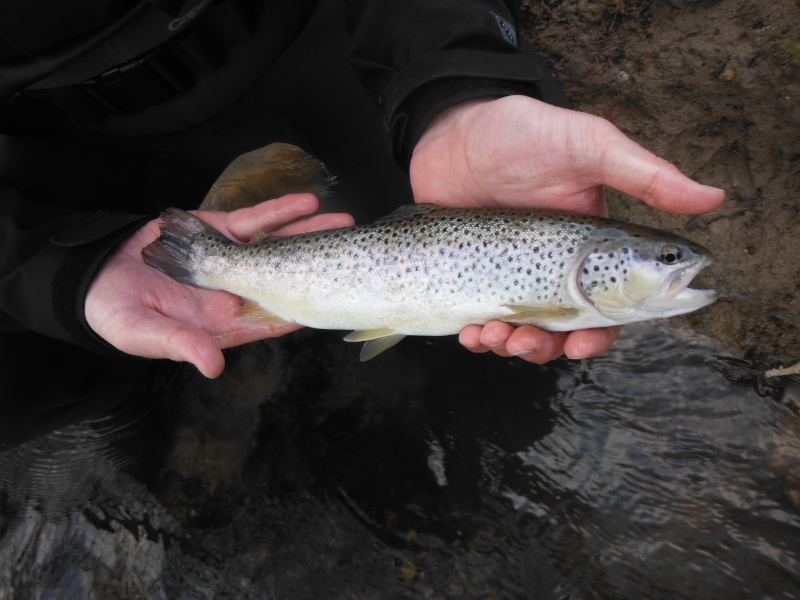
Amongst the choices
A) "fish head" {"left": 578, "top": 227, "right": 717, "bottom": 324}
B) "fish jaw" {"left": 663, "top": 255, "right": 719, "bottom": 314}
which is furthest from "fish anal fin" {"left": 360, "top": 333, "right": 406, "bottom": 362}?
"fish jaw" {"left": 663, "top": 255, "right": 719, "bottom": 314}

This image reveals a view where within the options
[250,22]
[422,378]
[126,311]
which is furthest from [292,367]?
[250,22]

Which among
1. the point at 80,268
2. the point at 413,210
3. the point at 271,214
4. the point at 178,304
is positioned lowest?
the point at 178,304

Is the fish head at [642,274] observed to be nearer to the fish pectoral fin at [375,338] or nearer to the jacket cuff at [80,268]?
the fish pectoral fin at [375,338]

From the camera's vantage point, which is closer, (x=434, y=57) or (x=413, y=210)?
(x=434, y=57)

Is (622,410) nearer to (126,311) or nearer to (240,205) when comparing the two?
(126,311)

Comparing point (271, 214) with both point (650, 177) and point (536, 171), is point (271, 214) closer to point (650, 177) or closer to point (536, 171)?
point (536, 171)

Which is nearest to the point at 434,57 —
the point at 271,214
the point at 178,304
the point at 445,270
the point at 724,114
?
the point at 445,270
